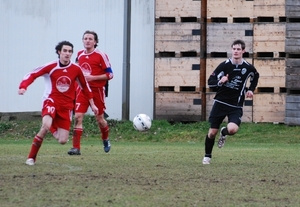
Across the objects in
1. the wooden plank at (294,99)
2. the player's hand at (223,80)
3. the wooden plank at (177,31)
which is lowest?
the wooden plank at (294,99)

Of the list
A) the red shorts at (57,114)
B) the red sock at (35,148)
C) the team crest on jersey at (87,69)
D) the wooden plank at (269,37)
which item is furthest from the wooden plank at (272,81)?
the red sock at (35,148)

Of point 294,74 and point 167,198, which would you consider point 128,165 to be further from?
point 294,74

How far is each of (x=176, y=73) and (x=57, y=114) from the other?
1163 cm

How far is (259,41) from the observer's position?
950 inches

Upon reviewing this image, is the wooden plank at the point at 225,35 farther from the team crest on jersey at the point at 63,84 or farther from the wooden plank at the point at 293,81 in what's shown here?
the team crest on jersey at the point at 63,84

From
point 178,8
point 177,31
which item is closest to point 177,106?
point 177,31

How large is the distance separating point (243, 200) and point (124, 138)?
14.4 m

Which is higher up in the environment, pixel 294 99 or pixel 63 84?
pixel 63 84

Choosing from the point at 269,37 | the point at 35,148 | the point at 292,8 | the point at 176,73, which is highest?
the point at 292,8

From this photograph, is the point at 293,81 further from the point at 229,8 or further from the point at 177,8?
the point at 177,8

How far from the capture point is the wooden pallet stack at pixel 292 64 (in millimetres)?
23562

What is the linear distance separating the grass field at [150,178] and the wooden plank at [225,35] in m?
6.91

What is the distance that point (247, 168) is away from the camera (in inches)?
504

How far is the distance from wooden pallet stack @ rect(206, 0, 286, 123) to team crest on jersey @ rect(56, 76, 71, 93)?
11406mm
